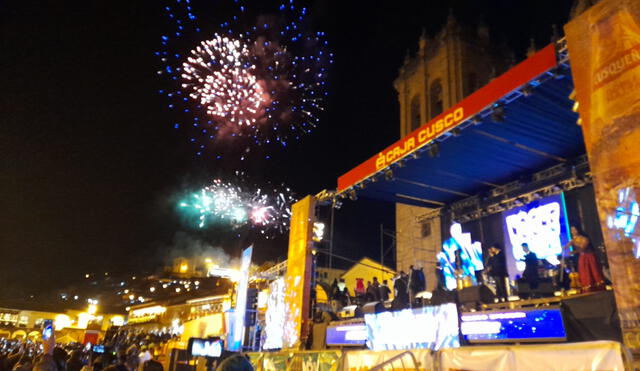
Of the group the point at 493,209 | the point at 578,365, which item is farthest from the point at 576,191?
the point at 578,365

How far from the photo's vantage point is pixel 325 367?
768 cm

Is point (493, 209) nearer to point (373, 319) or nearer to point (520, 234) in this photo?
point (520, 234)

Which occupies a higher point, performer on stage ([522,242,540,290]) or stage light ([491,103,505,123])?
stage light ([491,103,505,123])

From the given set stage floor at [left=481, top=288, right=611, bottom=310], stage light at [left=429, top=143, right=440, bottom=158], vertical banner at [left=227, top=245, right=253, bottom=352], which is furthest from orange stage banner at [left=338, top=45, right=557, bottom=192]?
vertical banner at [left=227, top=245, right=253, bottom=352]

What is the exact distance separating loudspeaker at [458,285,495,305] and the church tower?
1349cm

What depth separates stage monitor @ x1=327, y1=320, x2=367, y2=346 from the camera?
35.5 ft

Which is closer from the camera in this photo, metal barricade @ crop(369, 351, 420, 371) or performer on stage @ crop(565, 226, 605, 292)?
metal barricade @ crop(369, 351, 420, 371)

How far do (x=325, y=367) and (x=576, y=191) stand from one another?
8.53 metres

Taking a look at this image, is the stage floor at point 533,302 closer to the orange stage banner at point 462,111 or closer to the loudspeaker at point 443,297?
the loudspeaker at point 443,297

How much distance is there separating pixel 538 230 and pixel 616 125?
725cm

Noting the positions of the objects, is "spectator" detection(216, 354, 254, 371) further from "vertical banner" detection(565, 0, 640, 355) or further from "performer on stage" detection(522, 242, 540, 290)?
Result: "performer on stage" detection(522, 242, 540, 290)

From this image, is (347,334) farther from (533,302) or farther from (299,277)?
(533,302)

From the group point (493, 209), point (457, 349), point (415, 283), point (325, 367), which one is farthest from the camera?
point (493, 209)

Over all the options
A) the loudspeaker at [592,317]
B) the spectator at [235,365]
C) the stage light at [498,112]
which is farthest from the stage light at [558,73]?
the spectator at [235,365]
